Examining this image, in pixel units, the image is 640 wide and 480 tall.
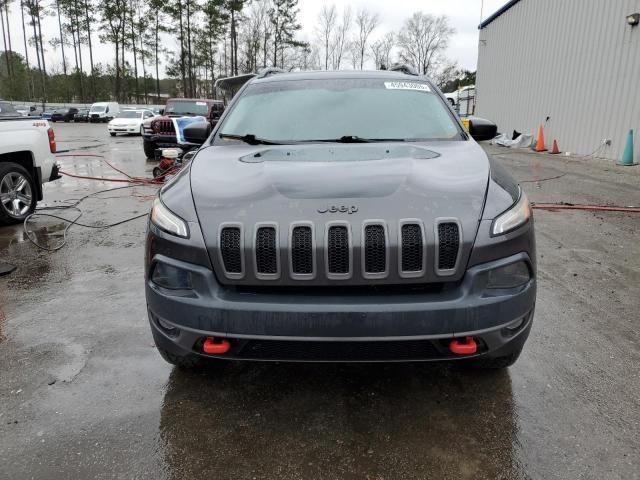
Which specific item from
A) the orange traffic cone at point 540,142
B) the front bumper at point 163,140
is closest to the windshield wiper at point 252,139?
the front bumper at point 163,140

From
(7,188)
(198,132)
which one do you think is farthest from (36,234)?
(198,132)

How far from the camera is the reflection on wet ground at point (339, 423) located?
2.06 m

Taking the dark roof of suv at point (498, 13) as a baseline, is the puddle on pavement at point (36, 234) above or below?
below

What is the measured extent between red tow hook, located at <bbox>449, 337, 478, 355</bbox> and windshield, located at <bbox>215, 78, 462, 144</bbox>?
1518 millimetres

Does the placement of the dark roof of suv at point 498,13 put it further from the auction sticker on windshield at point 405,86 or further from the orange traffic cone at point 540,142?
the auction sticker on windshield at point 405,86

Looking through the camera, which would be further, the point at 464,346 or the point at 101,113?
the point at 101,113

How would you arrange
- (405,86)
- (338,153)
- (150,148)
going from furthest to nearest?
(150,148), (405,86), (338,153)

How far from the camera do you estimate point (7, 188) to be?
6332mm

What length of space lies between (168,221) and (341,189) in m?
0.81

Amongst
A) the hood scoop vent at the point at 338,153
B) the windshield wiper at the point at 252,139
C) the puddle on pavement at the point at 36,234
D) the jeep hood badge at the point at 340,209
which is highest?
the windshield wiper at the point at 252,139

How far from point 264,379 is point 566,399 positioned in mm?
1596

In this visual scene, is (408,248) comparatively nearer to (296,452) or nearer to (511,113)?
(296,452)

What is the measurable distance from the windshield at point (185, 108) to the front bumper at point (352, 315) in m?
15.2

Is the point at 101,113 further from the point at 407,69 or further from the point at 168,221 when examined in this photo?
the point at 168,221
